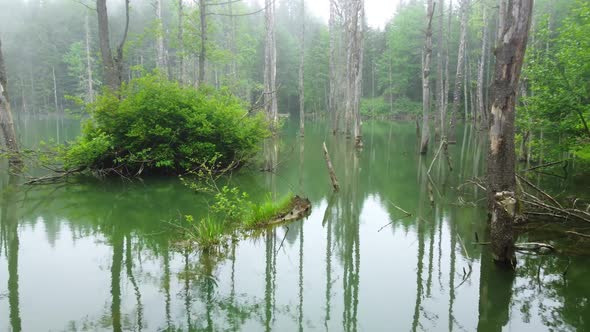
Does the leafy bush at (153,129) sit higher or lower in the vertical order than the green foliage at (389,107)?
lower

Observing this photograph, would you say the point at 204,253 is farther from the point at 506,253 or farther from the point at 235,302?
the point at 506,253

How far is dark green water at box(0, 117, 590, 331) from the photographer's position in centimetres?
432

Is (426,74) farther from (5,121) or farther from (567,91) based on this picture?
(5,121)

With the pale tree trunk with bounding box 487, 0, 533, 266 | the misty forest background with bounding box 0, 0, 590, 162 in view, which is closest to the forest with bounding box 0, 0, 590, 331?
the pale tree trunk with bounding box 487, 0, 533, 266

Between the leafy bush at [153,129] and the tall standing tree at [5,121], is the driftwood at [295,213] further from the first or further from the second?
the tall standing tree at [5,121]

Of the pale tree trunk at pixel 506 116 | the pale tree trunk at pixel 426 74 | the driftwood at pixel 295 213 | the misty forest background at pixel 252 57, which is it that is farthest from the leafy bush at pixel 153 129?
the misty forest background at pixel 252 57

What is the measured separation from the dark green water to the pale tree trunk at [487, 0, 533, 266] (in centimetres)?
86

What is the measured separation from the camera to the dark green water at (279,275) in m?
4.32

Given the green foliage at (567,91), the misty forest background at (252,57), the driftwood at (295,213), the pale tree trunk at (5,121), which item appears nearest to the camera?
the driftwood at (295,213)

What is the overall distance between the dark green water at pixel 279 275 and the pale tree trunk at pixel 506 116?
859 millimetres

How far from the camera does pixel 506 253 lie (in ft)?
18.3

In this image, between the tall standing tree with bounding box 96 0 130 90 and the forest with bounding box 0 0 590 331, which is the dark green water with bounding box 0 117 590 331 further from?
the tall standing tree with bounding box 96 0 130 90

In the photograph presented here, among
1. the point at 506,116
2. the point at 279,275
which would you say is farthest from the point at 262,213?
the point at 506,116

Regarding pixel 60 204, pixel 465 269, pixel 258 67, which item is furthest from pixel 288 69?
pixel 465 269
